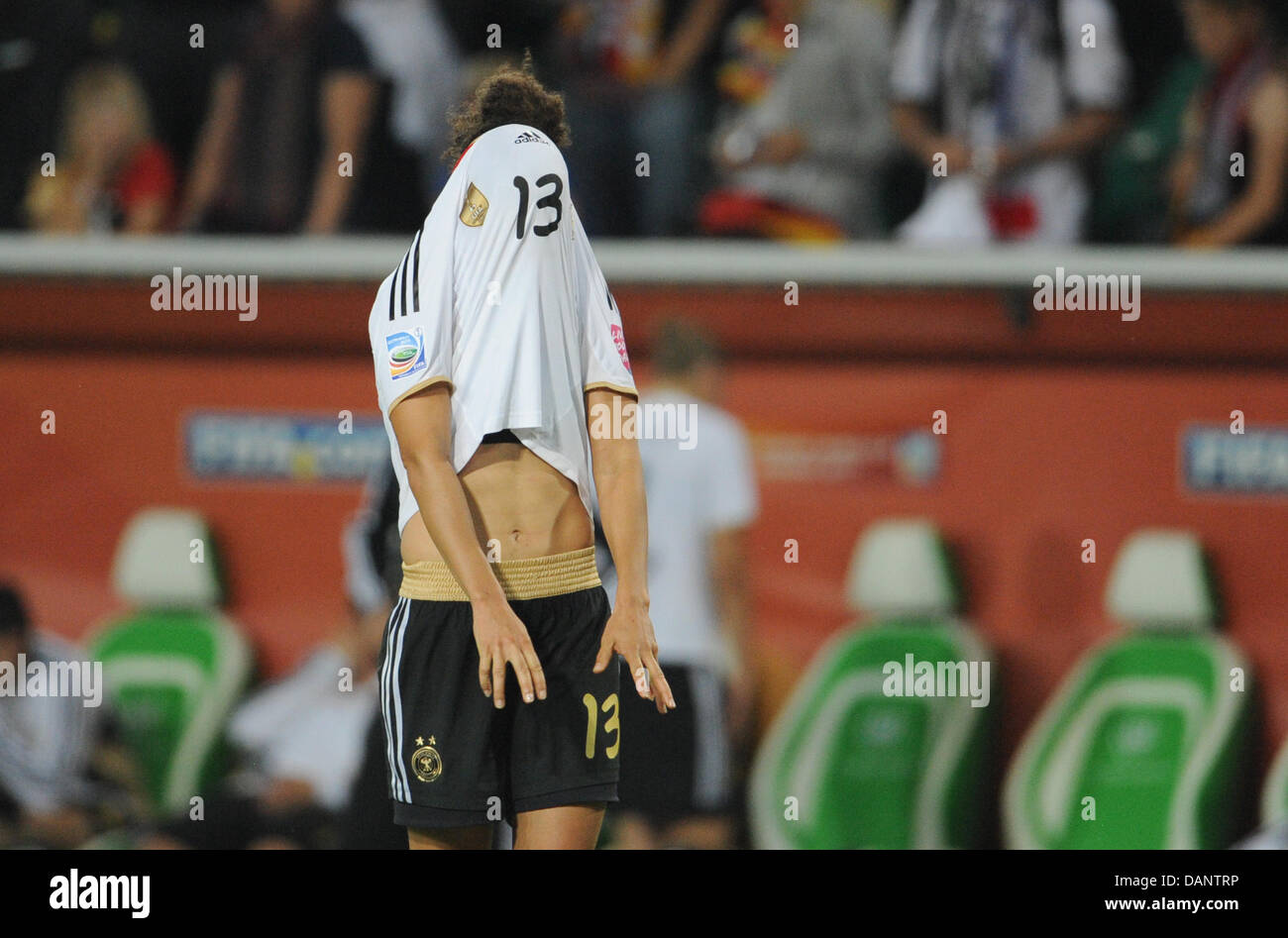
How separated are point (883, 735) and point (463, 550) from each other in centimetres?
373

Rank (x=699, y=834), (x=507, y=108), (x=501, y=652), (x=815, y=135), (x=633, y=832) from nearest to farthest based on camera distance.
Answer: (x=501, y=652) < (x=507, y=108) < (x=633, y=832) < (x=699, y=834) < (x=815, y=135)

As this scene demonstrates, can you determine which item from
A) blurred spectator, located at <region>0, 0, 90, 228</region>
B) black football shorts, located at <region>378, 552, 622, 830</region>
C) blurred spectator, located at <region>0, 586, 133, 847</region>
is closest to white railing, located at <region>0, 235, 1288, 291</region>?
blurred spectator, located at <region>0, 0, 90, 228</region>

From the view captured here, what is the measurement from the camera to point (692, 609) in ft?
19.3

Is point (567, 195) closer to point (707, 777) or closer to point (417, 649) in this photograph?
point (417, 649)

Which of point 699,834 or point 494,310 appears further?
point 699,834

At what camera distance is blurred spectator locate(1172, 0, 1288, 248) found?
19.4 ft

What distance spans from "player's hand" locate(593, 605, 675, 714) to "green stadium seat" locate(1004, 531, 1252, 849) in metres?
3.66

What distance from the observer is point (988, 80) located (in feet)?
20.0

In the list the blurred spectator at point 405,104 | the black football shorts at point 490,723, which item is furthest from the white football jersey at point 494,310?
the blurred spectator at point 405,104

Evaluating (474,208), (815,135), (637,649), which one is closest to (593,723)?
(637,649)

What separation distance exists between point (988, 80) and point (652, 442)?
175cm

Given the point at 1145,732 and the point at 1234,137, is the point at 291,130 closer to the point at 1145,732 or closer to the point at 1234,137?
the point at 1234,137

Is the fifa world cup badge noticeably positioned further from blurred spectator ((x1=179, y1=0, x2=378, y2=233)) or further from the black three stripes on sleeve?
blurred spectator ((x1=179, y1=0, x2=378, y2=233))
